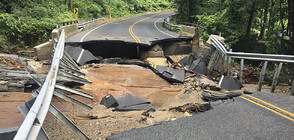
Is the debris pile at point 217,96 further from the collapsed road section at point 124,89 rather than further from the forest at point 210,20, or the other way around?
the forest at point 210,20

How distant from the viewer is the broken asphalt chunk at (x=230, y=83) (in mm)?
9320

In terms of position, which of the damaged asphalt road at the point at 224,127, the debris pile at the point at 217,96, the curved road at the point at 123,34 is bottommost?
the damaged asphalt road at the point at 224,127

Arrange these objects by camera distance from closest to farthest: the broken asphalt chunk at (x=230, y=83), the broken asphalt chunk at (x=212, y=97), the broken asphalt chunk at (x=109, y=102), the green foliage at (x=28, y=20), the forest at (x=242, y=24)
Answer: the broken asphalt chunk at (x=212, y=97)
the broken asphalt chunk at (x=109, y=102)
the broken asphalt chunk at (x=230, y=83)
the green foliage at (x=28, y=20)
the forest at (x=242, y=24)

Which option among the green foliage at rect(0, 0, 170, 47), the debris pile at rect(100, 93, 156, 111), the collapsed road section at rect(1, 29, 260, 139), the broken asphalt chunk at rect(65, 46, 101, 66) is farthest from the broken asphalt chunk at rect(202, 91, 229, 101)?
the green foliage at rect(0, 0, 170, 47)

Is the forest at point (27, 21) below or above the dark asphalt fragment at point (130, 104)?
above

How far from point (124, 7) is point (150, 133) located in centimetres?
4912

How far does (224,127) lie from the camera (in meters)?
4.59

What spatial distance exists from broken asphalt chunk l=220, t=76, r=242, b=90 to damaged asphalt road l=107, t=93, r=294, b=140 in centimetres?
381

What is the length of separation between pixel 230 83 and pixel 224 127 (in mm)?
5433

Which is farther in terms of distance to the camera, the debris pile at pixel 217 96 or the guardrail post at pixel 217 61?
the guardrail post at pixel 217 61

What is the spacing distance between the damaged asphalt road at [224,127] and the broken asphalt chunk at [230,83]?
150 inches

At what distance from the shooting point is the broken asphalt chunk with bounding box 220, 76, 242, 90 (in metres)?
9.32

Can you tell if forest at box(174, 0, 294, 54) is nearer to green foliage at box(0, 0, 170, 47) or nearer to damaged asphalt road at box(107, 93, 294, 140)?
damaged asphalt road at box(107, 93, 294, 140)

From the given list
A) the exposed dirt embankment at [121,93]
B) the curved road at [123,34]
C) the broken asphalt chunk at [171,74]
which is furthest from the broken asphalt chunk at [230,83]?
the curved road at [123,34]
